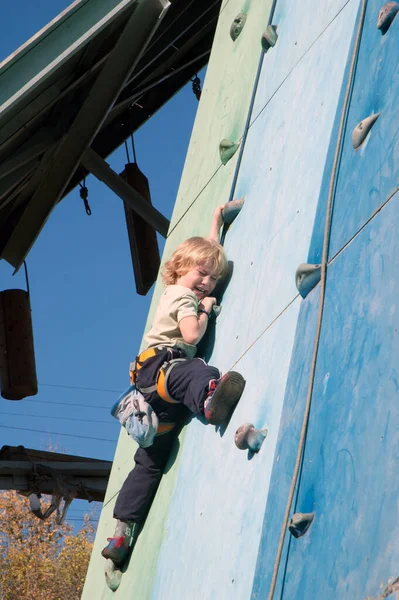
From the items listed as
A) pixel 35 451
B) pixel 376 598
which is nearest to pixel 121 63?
pixel 35 451

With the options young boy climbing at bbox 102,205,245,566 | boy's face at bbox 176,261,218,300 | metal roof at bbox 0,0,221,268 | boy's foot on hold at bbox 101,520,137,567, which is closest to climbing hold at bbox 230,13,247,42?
metal roof at bbox 0,0,221,268

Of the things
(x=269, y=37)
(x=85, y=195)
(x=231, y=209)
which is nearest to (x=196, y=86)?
(x=85, y=195)

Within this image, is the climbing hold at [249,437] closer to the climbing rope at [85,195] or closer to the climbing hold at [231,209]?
the climbing hold at [231,209]

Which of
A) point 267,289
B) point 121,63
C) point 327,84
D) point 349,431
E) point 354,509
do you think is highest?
point 121,63

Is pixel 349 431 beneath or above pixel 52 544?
beneath

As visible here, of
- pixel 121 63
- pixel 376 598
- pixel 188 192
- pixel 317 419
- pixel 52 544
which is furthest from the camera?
pixel 52 544

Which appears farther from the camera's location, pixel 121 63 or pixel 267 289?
pixel 121 63

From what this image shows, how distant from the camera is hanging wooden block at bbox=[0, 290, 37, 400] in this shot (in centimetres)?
802

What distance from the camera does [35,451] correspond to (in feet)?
32.3

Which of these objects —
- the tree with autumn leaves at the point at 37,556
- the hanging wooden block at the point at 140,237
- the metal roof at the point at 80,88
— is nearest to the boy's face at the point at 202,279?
the metal roof at the point at 80,88

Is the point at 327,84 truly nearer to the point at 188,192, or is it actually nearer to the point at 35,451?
the point at 188,192

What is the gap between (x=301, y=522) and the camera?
8.32 ft

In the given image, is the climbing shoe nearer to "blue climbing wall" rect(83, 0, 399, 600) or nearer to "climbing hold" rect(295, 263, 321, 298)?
"blue climbing wall" rect(83, 0, 399, 600)

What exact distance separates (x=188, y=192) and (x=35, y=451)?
16.0ft
